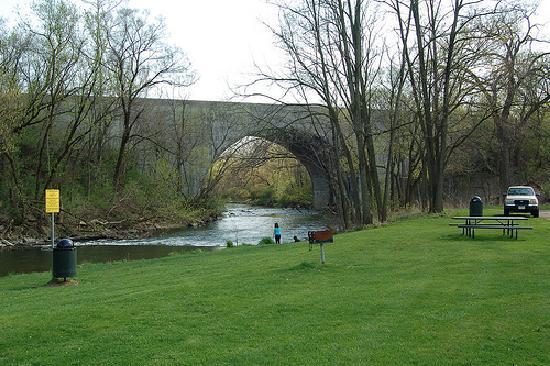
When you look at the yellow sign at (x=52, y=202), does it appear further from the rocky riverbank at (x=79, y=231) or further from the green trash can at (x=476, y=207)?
the green trash can at (x=476, y=207)

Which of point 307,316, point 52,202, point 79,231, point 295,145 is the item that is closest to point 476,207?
point 295,145

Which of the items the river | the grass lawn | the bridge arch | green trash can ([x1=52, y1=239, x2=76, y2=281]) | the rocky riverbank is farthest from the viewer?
the rocky riverbank

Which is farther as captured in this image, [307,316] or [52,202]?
[52,202]

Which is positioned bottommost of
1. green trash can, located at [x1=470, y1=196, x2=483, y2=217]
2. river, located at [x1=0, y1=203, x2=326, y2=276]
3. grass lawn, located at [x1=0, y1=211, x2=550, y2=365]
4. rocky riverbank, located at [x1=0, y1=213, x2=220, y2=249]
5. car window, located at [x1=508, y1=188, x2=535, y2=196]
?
river, located at [x1=0, y1=203, x2=326, y2=276]

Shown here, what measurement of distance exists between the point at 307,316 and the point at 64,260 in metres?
7.93

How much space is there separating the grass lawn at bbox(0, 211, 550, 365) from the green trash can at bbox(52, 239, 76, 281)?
91cm

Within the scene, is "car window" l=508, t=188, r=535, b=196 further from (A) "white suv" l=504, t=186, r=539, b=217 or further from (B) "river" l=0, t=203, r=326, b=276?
(B) "river" l=0, t=203, r=326, b=276

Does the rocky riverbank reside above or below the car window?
below

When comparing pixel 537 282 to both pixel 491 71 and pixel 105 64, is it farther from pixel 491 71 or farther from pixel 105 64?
pixel 105 64

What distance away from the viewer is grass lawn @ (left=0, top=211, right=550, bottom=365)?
592 cm

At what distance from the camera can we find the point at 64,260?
43.4 feet

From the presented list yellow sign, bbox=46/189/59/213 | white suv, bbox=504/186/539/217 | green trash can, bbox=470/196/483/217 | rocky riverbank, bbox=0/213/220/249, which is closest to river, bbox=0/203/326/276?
rocky riverbank, bbox=0/213/220/249

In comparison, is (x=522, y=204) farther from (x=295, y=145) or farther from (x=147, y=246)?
(x=147, y=246)

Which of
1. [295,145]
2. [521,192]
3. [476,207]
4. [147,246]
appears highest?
[295,145]
